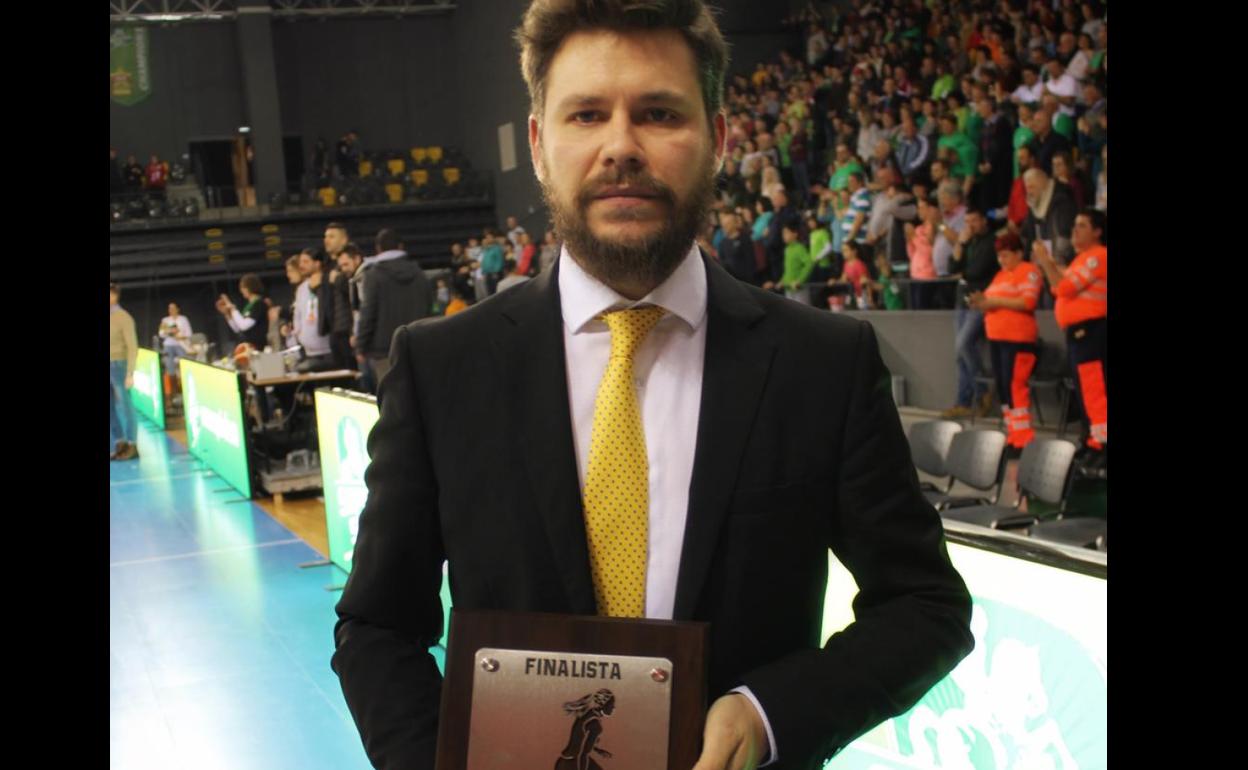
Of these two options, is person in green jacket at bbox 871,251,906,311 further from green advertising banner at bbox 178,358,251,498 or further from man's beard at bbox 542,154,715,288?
man's beard at bbox 542,154,715,288

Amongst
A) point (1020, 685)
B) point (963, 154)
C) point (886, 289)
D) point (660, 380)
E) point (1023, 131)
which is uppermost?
point (1023, 131)

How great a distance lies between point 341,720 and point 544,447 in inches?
143

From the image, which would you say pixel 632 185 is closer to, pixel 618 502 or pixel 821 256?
Result: pixel 618 502

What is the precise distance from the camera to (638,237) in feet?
4.38

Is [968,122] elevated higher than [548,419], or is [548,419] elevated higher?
[968,122]

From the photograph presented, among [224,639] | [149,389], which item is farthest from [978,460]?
[149,389]

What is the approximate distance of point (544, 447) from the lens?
54.2 inches

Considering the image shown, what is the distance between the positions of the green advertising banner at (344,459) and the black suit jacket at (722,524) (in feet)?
14.6

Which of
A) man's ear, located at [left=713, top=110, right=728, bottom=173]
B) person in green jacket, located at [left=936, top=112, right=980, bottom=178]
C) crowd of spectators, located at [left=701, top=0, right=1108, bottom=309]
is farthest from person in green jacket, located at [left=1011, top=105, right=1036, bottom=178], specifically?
man's ear, located at [left=713, top=110, right=728, bottom=173]

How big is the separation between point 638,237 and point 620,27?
24cm

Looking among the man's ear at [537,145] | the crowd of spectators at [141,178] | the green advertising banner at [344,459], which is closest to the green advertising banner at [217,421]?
the green advertising banner at [344,459]

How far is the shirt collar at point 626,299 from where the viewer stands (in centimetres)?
141
